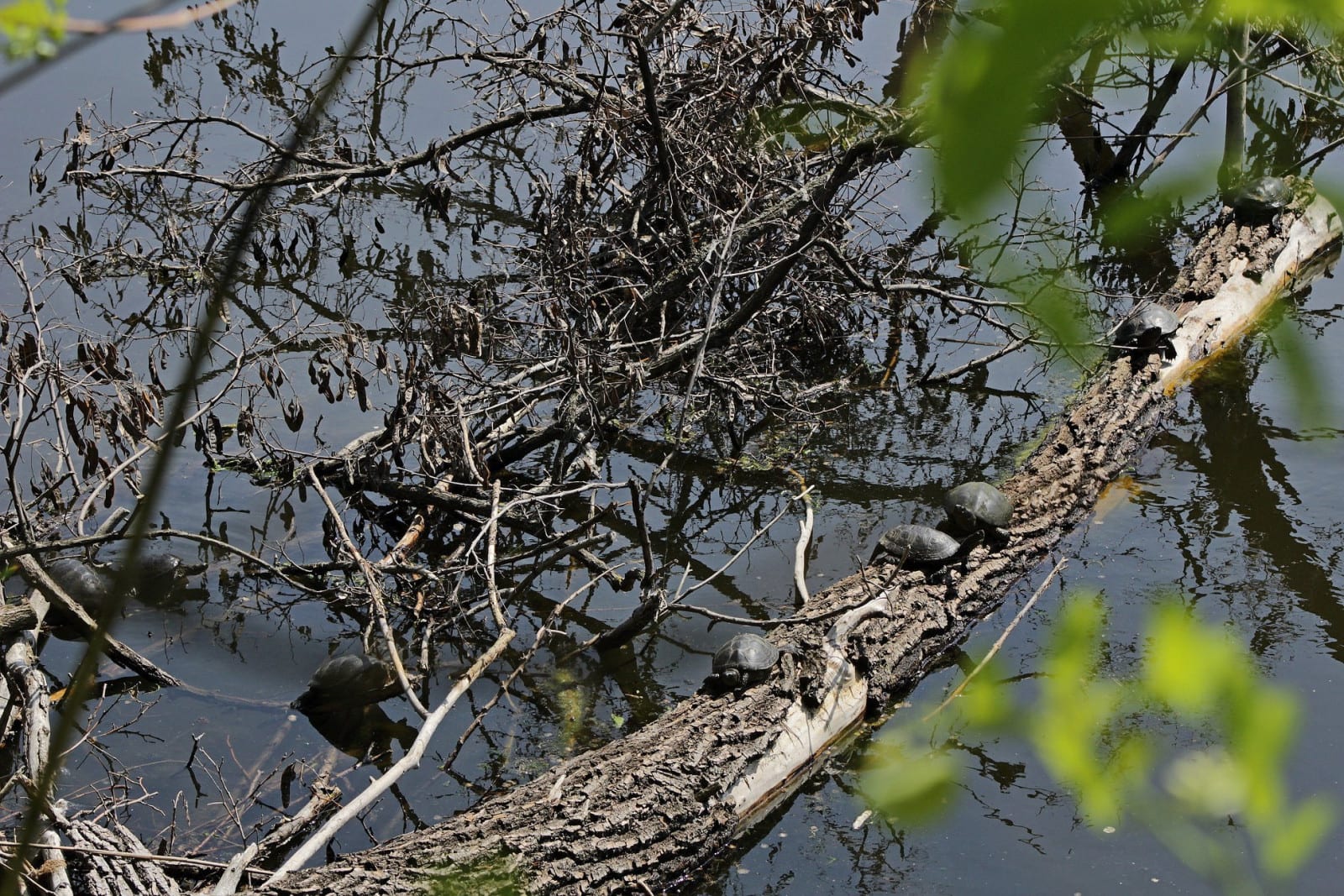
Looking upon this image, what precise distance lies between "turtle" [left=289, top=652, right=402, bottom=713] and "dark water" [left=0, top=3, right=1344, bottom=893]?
0.09 meters

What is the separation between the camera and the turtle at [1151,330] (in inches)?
255

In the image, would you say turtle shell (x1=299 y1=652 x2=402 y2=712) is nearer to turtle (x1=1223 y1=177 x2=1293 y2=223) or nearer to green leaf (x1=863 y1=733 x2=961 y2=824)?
green leaf (x1=863 y1=733 x2=961 y2=824)

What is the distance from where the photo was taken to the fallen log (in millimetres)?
3461

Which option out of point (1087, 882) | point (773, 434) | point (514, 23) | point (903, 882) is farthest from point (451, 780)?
point (514, 23)

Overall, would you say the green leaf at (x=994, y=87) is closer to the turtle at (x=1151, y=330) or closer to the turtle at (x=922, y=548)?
the turtle at (x=922, y=548)

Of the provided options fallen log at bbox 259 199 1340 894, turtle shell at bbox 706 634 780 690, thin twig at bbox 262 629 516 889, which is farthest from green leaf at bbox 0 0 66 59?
turtle shell at bbox 706 634 780 690

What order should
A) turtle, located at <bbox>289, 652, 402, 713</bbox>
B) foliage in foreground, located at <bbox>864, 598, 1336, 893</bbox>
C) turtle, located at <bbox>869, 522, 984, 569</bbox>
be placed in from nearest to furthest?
foliage in foreground, located at <bbox>864, 598, 1336, 893</bbox>, turtle, located at <bbox>289, 652, 402, 713</bbox>, turtle, located at <bbox>869, 522, 984, 569</bbox>

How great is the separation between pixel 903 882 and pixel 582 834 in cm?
102

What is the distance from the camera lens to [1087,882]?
3.83m

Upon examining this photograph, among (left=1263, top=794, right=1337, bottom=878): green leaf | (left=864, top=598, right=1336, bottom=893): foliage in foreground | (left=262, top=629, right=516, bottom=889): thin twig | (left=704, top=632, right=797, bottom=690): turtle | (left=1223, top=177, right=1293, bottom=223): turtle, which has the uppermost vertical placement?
(left=1223, top=177, right=1293, bottom=223): turtle

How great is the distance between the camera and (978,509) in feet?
17.3

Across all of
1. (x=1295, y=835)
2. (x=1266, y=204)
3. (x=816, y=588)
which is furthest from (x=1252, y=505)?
(x=1295, y=835)

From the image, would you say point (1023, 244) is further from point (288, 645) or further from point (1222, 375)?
point (1222, 375)

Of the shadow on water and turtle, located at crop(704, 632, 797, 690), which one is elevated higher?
turtle, located at crop(704, 632, 797, 690)
